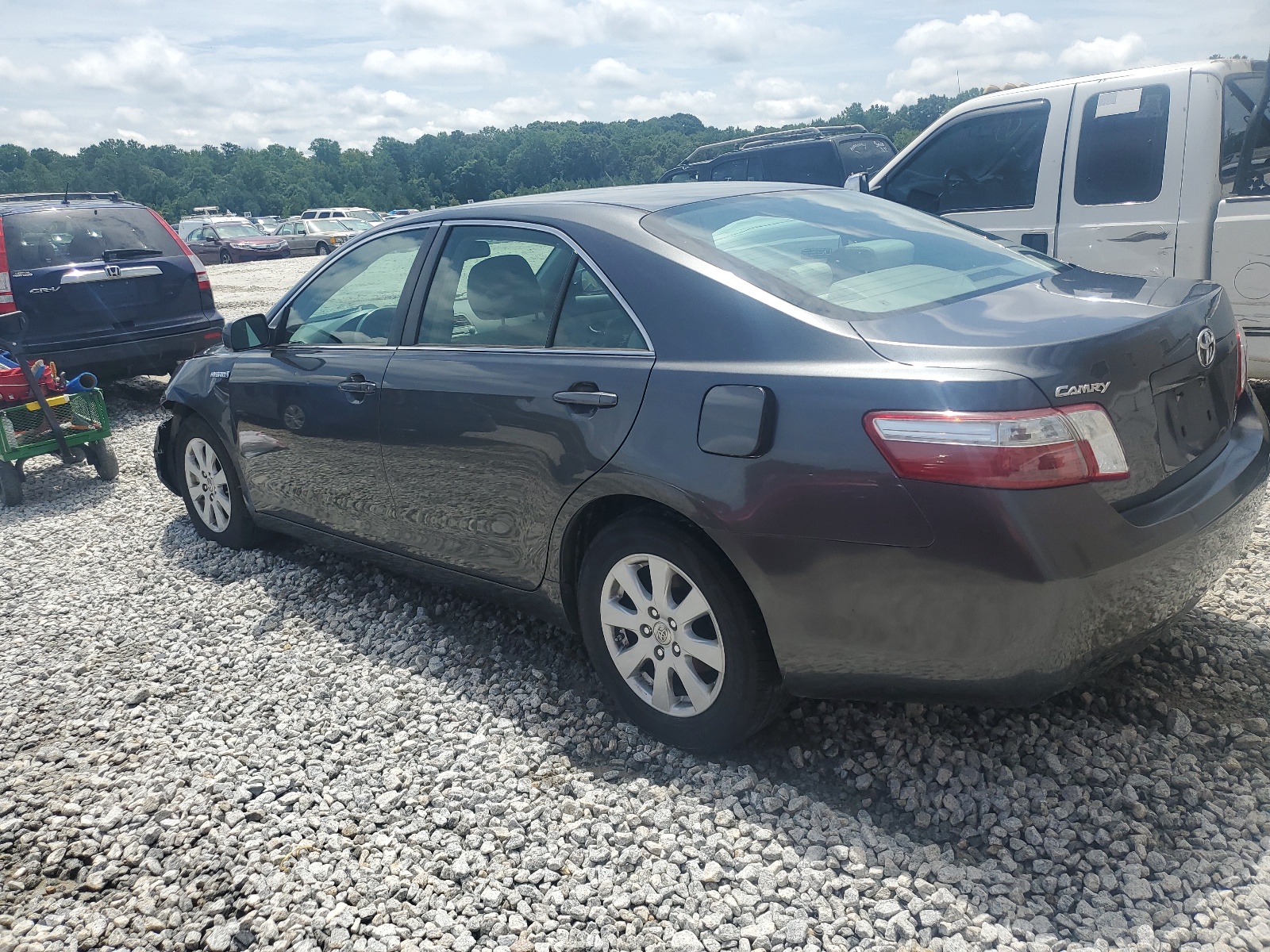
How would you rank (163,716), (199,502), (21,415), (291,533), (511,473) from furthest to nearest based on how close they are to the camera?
(21,415) → (199,502) → (291,533) → (163,716) → (511,473)

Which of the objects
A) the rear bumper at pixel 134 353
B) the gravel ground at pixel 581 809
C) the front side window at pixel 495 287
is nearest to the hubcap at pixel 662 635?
the gravel ground at pixel 581 809

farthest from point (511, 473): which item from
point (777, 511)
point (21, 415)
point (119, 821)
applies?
point (21, 415)

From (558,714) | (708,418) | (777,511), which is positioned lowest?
(558,714)

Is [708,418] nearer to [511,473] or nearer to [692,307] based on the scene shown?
[692,307]

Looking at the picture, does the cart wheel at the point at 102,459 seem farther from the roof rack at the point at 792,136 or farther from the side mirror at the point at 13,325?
the roof rack at the point at 792,136

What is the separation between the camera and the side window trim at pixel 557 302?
3033mm

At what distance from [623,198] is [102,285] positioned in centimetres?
660

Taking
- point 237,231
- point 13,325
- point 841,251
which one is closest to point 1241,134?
point 841,251

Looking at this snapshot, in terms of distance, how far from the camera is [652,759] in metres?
3.10

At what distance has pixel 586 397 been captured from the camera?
3.04 metres

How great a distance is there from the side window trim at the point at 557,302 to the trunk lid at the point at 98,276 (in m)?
5.76

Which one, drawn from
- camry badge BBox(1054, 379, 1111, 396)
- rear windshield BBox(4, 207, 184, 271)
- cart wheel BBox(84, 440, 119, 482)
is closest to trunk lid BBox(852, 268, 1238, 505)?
camry badge BBox(1054, 379, 1111, 396)

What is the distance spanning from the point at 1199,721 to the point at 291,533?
367 cm

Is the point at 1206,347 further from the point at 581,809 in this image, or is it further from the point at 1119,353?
the point at 581,809
